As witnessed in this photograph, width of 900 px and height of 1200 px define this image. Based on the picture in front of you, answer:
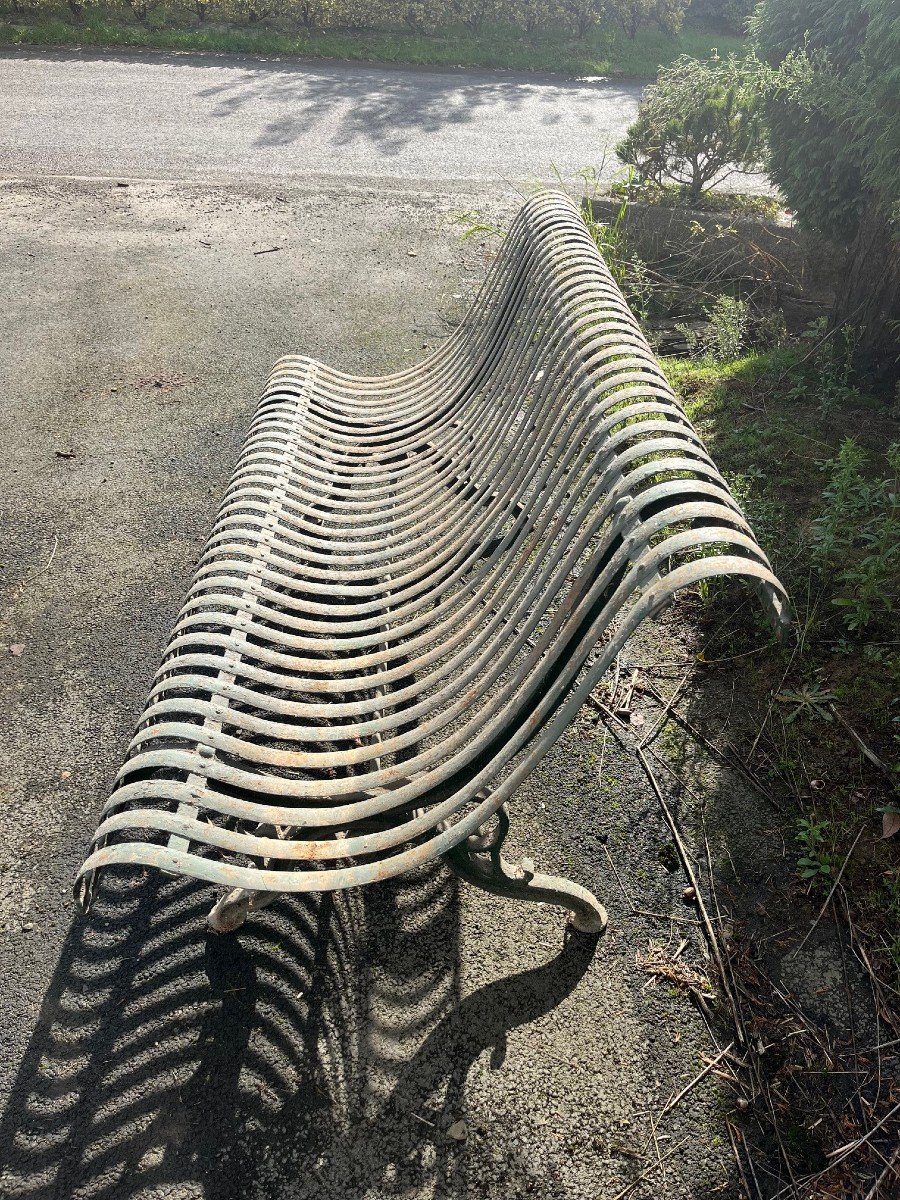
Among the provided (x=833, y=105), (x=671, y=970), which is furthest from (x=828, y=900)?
(x=833, y=105)

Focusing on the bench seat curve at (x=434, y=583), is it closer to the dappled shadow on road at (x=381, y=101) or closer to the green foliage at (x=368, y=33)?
the dappled shadow on road at (x=381, y=101)

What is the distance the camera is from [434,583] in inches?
102

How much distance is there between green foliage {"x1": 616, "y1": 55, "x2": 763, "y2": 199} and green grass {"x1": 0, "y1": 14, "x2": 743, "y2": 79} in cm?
615

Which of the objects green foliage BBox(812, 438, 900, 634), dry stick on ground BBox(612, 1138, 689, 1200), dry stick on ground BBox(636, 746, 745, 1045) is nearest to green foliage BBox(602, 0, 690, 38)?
green foliage BBox(812, 438, 900, 634)

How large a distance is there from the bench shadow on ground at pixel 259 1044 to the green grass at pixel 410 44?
506 inches

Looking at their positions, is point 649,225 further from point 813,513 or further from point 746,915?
point 746,915

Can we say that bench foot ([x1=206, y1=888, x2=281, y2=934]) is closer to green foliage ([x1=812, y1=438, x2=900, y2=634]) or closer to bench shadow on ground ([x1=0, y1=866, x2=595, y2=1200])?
bench shadow on ground ([x1=0, y1=866, x2=595, y2=1200])

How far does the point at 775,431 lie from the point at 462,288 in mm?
2929

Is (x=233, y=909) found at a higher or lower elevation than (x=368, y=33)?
lower

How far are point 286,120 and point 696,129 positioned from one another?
513 cm

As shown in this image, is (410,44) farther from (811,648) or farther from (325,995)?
(325,995)

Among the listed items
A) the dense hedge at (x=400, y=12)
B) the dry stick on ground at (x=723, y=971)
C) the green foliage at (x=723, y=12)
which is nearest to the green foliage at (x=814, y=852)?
the dry stick on ground at (x=723, y=971)

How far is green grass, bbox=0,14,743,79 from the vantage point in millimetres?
11625

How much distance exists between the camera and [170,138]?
28.7ft
